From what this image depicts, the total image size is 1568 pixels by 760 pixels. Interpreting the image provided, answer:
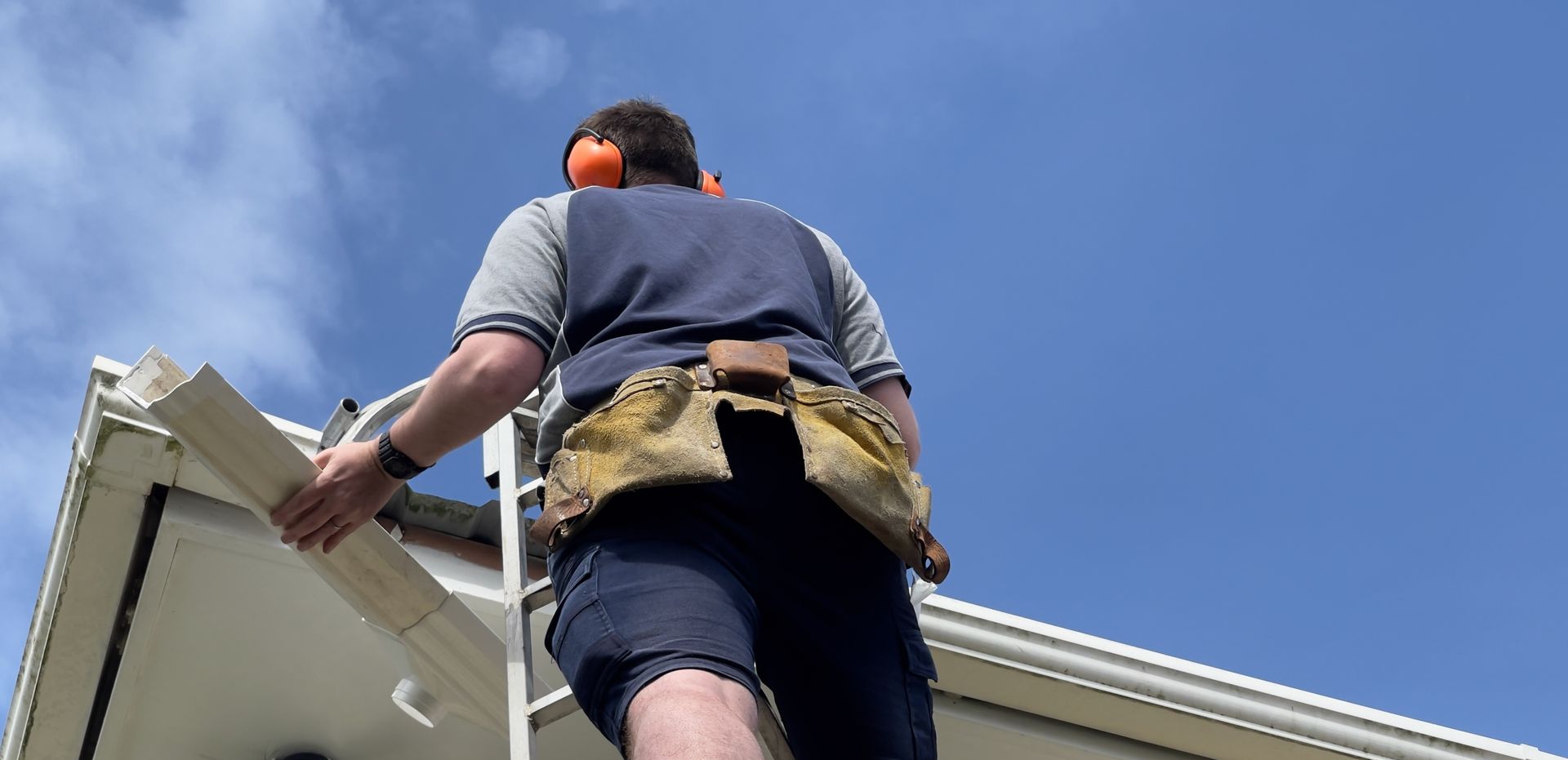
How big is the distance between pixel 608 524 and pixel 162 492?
5.47ft

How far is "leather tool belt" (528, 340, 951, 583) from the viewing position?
7.14 ft

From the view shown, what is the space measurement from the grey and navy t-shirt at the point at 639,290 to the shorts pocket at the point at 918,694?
469 millimetres

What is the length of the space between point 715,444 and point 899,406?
853 mm

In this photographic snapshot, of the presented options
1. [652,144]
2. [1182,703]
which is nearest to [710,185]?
[652,144]

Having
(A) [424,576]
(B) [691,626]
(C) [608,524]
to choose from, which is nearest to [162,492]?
(A) [424,576]

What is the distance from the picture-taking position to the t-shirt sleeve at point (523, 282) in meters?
2.47

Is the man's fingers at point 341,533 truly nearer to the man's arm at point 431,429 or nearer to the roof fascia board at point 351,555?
the man's arm at point 431,429

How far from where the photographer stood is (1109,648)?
12.8 feet

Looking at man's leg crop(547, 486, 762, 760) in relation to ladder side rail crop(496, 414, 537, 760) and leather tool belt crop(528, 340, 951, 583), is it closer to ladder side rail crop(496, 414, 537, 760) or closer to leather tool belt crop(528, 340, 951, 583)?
leather tool belt crop(528, 340, 951, 583)

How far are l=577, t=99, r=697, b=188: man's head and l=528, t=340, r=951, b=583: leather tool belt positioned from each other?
39.6 inches

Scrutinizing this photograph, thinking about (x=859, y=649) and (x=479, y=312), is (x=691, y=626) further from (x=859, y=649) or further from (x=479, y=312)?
(x=479, y=312)

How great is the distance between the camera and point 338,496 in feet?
8.38

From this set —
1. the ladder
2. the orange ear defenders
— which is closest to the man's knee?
the ladder

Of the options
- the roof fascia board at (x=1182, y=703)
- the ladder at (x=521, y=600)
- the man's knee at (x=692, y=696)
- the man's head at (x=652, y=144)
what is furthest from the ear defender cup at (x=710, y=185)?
the man's knee at (x=692, y=696)
